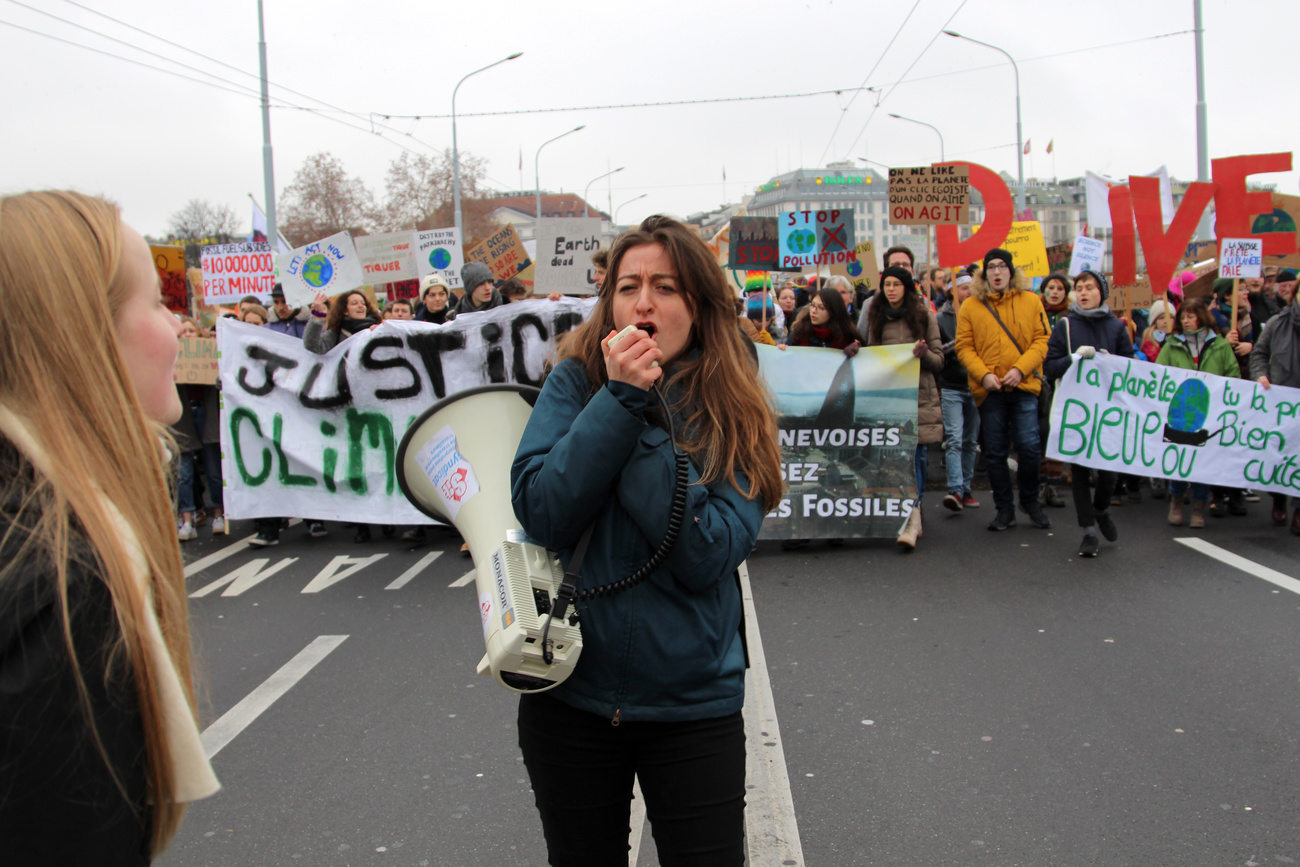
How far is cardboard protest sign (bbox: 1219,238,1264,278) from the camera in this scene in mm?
8727

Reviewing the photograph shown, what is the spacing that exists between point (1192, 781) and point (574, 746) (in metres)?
2.50

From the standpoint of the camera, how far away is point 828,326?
731 centimetres

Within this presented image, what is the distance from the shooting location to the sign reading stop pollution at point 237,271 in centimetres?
1130

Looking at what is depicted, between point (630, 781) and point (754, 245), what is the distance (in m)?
8.70

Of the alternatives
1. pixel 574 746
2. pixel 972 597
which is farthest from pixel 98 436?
pixel 972 597

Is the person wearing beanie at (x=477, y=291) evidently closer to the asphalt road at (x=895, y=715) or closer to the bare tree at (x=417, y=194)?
the asphalt road at (x=895, y=715)

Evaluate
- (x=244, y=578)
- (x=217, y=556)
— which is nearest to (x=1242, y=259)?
(x=244, y=578)

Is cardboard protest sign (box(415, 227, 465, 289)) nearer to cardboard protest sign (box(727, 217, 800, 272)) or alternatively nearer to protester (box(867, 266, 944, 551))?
cardboard protest sign (box(727, 217, 800, 272))

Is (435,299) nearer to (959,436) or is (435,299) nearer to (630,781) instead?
(959,436)

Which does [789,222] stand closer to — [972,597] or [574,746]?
[972,597]

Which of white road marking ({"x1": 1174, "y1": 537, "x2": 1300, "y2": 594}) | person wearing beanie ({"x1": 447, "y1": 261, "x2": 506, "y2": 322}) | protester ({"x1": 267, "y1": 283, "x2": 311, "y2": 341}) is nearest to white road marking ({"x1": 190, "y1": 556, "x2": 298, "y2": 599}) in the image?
person wearing beanie ({"x1": 447, "y1": 261, "x2": 506, "y2": 322})

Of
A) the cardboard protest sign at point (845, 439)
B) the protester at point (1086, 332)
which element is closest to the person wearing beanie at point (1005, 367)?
the protester at point (1086, 332)

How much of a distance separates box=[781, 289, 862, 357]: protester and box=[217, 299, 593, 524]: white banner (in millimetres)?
1692

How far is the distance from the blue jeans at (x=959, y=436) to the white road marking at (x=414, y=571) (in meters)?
4.05
